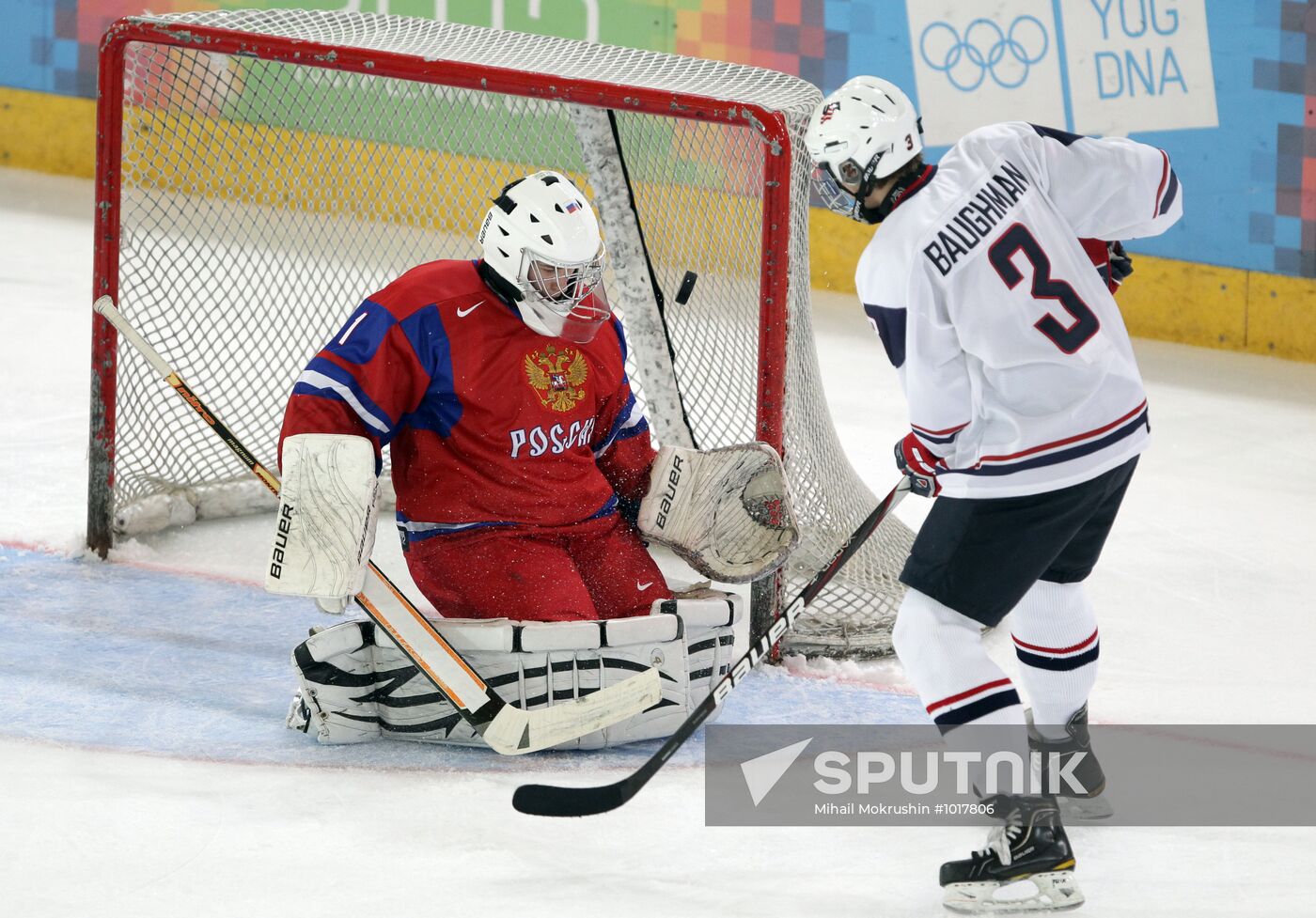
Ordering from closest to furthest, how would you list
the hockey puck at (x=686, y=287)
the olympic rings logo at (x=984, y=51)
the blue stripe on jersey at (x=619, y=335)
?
the blue stripe on jersey at (x=619, y=335), the hockey puck at (x=686, y=287), the olympic rings logo at (x=984, y=51)

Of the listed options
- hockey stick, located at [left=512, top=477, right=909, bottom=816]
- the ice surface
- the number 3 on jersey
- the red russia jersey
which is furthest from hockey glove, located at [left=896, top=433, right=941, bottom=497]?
the red russia jersey

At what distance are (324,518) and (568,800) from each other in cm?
57

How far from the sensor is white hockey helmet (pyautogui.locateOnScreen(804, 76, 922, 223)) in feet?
7.77

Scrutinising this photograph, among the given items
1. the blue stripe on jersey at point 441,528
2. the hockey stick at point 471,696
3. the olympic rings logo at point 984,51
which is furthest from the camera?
the olympic rings logo at point 984,51

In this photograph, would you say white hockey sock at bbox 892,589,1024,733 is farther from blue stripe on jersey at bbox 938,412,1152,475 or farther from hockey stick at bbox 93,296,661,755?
hockey stick at bbox 93,296,661,755

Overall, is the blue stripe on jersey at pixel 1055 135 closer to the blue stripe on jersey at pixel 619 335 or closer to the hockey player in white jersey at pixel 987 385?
the hockey player in white jersey at pixel 987 385

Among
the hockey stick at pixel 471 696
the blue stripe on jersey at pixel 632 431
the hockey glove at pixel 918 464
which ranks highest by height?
the hockey glove at pixel 918 464

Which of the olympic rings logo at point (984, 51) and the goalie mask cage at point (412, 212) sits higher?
the olympic rings logo at point (984, 51)

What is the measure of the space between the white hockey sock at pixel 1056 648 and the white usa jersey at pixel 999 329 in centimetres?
28

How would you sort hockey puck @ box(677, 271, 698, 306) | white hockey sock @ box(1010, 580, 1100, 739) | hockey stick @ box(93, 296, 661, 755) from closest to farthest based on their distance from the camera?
white hockey sock @ box(1010, 580, 1100, 739)
hockey stick @ box(93, 296, 661, 755)
hockey puck @ box(677, 271, 698, 306)

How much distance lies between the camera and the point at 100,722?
→ 285 centimetres

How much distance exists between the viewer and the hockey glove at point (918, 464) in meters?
2.51

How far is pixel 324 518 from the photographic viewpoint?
2643mm

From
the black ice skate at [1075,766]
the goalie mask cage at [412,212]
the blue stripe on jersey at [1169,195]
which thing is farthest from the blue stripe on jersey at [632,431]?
the blue stripe on jersey at [1169,195]
